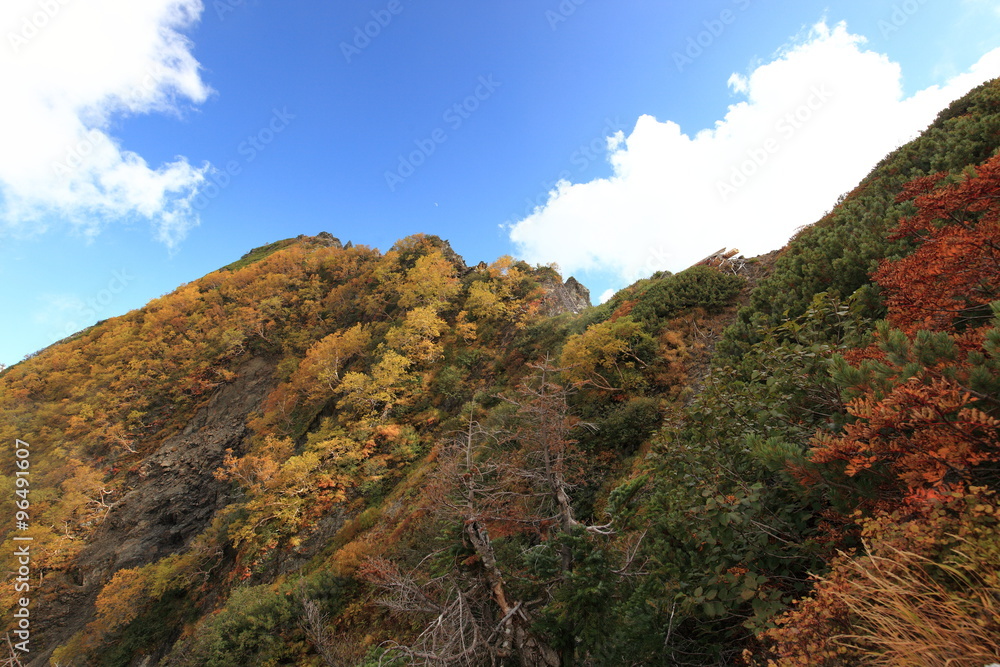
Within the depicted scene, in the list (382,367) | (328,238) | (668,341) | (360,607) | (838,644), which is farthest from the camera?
(328,238)

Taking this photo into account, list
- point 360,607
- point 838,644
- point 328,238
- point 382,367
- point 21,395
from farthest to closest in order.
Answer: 1. point 328,238
2. point 21,395
3. point 382,367
4. point 360,607
5. point 838,644

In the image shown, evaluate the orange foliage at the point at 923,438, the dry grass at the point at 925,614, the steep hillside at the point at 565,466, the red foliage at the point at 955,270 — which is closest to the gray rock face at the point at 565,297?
the steep hillside at the point at 565,466

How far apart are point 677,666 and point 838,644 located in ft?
6.53

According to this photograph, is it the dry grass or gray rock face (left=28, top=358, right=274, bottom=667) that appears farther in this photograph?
gray rock face (left=28, top=358, right=274, bottom=667)

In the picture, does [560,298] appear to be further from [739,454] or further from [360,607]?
[739,454]

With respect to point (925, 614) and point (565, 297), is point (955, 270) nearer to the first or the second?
point (925, 614)

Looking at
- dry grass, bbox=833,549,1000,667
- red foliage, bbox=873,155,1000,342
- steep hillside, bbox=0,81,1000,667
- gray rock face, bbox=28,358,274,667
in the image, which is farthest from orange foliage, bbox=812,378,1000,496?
gray rock face, bbox=28,358,274,667

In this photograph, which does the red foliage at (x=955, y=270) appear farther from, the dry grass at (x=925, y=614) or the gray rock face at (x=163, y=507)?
the gray rock face at (x=163, y=507)

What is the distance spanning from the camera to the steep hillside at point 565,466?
1.97 metres

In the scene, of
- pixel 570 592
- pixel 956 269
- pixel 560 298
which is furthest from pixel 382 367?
pixel 956 269

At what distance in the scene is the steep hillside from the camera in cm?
197

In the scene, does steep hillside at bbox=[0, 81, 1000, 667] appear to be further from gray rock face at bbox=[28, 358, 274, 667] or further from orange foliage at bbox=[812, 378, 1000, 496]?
gray rock face at bbox=[28, 358, 274, 667]

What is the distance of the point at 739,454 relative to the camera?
11.3 ft

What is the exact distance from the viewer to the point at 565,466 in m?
5.86
